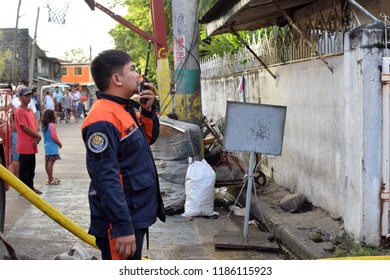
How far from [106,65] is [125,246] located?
1.03m

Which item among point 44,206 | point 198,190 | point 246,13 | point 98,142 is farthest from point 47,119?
point 98,142

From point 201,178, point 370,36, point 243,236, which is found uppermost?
point 370,36

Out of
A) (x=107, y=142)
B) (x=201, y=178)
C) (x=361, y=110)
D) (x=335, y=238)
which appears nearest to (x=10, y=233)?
(x=201, y=178)

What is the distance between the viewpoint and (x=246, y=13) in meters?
9.16

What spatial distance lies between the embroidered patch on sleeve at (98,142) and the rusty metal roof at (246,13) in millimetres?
4263

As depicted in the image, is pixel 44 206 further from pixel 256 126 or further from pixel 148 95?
pixel 256 126

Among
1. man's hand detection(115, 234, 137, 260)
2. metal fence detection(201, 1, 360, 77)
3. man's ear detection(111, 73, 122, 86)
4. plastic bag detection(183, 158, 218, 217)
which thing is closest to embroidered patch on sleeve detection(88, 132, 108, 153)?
man's ear detection(111, 73, 122, 86)

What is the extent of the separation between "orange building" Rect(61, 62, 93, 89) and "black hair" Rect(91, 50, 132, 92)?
92.0 meters

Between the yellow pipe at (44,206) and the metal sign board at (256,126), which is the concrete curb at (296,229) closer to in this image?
the metal sign board at (256,126)

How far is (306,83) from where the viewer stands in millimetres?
8914

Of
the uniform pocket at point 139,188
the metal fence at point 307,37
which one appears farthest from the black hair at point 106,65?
the metal fence at point 307,37

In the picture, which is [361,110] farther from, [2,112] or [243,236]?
[2,112]

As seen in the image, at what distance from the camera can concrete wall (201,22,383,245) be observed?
6410 mm

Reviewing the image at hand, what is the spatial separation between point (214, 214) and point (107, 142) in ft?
18.7
